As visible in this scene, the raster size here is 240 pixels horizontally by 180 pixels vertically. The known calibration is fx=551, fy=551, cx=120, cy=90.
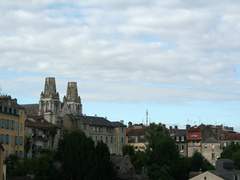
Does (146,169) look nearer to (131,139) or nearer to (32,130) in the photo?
(32,130)

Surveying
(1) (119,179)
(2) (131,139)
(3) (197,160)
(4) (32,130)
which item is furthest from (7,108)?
(2) (131,139)

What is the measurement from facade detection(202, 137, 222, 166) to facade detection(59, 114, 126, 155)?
19.9 metres

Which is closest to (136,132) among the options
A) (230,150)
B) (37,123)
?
(230,150)

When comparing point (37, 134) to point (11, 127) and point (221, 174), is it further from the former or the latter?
point (221, 174)

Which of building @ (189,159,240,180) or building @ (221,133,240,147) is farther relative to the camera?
building @ (221,133,240,147)

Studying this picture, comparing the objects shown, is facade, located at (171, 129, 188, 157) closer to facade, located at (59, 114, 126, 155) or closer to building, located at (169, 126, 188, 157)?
building, located at (169, 126, 188, 157)

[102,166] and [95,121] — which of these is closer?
[102,166]

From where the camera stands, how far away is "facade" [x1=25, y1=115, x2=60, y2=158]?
343 feet

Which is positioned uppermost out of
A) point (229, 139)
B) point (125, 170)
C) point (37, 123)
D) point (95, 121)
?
point (95, 121)

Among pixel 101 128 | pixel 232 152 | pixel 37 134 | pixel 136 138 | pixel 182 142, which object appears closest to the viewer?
pixel 37 134

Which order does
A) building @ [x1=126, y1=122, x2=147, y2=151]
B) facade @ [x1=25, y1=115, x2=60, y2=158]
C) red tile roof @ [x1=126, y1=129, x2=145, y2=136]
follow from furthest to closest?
red tile roof @ [x1=126, y1=129, x2=145, y2=136] < building @ [x1=126, y1=122, x2=147, y2=151] < facade @ [x1=25, y1=115, x2=60, y2=158]

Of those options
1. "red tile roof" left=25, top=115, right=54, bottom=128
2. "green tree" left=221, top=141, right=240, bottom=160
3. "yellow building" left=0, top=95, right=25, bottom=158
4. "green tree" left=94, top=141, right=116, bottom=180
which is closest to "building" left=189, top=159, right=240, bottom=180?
"green tree" left=94, top=141, right=116, bottom=180

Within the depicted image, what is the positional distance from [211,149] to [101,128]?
26864 mm

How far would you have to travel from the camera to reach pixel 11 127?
304 feet
